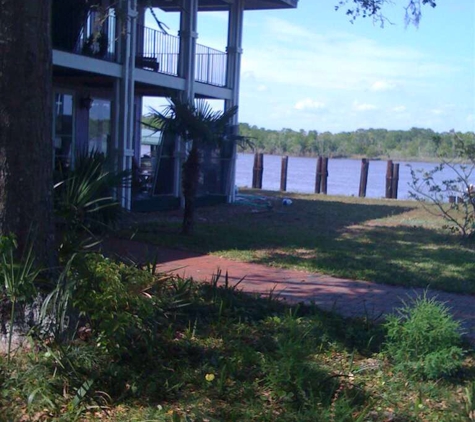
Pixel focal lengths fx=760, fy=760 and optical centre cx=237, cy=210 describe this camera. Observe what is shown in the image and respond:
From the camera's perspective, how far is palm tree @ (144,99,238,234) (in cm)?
1336

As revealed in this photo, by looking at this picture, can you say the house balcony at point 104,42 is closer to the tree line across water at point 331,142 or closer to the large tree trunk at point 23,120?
the large tree trunk at point 23,120

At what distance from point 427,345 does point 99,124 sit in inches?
541

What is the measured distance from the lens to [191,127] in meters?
13.4

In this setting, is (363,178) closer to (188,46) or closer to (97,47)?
(188,46)

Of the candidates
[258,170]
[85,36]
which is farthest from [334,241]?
[258,170]

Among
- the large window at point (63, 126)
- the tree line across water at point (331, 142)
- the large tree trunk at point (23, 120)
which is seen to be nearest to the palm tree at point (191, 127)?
the large window at point (63, 126)

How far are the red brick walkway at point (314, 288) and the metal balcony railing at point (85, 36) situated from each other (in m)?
5.37

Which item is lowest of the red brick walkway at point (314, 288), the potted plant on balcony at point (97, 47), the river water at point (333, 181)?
the river water at point (333, 181)

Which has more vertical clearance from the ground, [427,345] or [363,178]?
[363,178]

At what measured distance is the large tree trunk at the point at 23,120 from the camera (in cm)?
630

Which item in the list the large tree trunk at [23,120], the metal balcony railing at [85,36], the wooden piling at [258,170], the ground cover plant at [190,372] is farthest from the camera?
the wooden piling at [258,170]

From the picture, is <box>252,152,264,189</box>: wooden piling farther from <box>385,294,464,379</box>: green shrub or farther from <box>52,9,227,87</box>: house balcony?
<box>385,294,464,379</box>: green shrub

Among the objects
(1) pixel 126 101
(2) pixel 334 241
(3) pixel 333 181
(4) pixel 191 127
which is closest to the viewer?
(4) pixel 191 127

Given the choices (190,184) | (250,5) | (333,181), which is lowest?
(333,181)
